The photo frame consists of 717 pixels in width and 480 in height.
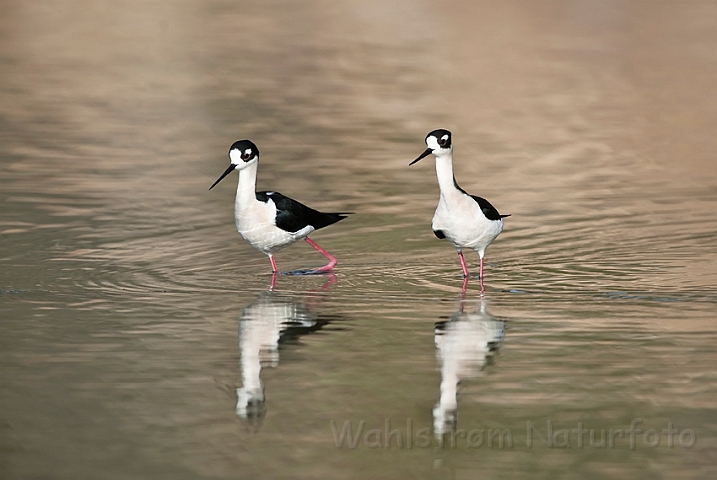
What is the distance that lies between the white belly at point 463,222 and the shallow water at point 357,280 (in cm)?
37

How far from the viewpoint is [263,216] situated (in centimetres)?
1060

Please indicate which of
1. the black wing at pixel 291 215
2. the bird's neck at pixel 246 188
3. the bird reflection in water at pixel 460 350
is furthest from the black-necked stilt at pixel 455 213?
the bird's neck at pixel 246 188

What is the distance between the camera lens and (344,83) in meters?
22.9

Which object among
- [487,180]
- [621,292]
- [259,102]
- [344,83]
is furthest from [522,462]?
[344,83]

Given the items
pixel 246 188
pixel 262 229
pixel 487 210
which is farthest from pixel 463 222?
pixel 246 188

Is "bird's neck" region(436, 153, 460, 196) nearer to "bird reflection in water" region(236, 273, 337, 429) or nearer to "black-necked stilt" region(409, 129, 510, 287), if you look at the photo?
"black-necked stilt" region(409, 129, 510, 287)

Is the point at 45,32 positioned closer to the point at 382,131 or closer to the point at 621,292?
the point at 382,131

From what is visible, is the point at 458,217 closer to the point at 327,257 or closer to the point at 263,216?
the point at 327,257

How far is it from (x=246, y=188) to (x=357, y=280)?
4.15ft

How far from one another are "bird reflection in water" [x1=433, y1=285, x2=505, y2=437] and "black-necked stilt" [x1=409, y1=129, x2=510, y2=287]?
2.87 ft

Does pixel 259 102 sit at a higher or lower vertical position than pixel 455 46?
lower

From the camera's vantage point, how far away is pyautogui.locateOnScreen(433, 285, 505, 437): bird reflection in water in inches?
267

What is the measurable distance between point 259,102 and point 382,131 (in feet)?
10.0

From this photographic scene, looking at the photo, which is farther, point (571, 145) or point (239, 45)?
point (239, 45)
